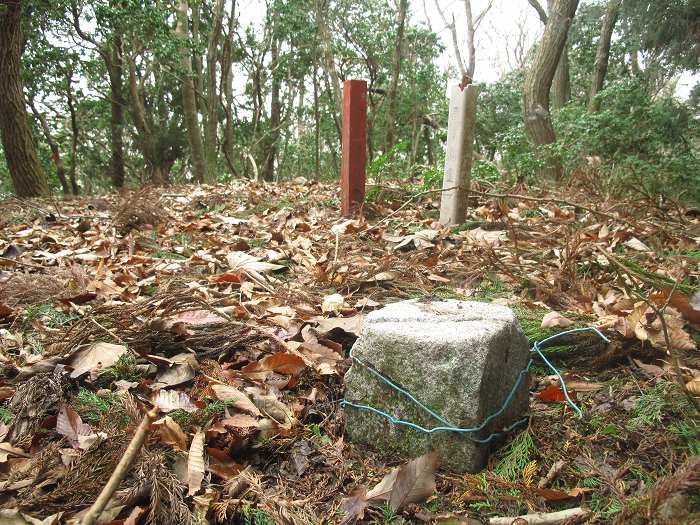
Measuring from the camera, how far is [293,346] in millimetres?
1926

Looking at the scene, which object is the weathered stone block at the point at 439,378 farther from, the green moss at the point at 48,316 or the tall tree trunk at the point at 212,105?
the tall tree trunk at the point at 212,105

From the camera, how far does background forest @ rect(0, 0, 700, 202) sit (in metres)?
5.17

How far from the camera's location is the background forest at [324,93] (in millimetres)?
5168

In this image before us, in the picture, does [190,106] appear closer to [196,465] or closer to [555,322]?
[555,322]

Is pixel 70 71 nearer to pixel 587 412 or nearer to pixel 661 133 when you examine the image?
pixel 661 133

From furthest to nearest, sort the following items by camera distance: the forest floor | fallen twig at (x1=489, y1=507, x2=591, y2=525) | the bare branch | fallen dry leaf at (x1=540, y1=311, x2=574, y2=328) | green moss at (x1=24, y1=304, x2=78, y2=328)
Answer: the bare branch, green moss at (x1=24, y1=304, x2=78, y2=328), fallen dry leaf at (x1=540, y1=311, x2=574, y2=328), the forest floor, fallen twig at (x1=489, y1=507, x2=591, y2=525)

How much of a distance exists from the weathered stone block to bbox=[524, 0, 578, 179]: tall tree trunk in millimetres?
5794

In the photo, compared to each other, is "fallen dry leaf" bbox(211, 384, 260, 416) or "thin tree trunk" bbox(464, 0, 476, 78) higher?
"thin tree trunk" bbox(464, 0, 476, 78)

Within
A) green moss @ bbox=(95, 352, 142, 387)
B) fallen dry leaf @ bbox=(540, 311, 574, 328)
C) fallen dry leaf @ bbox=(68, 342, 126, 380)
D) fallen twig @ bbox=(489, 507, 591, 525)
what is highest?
fallen dry leaf @ bbox=(540, 311, 574, 328)

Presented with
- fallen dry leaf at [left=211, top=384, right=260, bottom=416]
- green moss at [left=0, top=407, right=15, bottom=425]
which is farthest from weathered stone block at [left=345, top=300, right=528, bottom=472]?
green moss at [left=0, top=407, right=15, bottom=425]

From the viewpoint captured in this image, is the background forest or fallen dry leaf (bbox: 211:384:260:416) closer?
fallen dry leaf (bbox: 211:384:260:416)

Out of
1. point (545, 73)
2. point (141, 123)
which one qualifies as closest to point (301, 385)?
point (545, 73)

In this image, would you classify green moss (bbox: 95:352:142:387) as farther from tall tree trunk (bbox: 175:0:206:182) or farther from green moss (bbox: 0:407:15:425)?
tall tree trunk (bbox: 175:0:206:182)

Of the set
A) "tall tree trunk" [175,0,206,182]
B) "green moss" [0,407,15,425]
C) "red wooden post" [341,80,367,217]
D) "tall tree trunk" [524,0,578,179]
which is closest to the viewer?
"green moss" [0,407,15,425]
